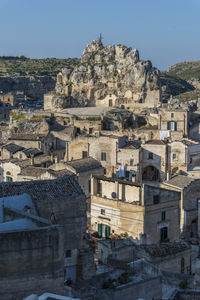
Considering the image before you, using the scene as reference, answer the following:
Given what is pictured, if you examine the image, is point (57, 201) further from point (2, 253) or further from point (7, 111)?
point (7, 111)

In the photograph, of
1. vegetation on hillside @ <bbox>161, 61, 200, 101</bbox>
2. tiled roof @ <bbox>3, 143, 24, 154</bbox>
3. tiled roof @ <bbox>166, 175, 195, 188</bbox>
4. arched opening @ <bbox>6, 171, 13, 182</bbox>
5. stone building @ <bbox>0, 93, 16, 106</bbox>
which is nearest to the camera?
tiled roof @ <bbox>166, 175, 195, 188</bbox>

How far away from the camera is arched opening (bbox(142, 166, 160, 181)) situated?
3791 cm

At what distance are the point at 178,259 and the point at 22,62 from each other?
115 m

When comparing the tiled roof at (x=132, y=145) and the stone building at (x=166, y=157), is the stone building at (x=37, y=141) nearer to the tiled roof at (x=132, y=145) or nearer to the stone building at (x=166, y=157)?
the tiled roof at (x=132, y=145)

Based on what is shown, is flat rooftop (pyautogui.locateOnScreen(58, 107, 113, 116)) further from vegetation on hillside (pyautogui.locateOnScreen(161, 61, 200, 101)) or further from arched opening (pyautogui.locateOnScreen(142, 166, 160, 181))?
vegetation on hillside (pyautogui.locateOnScreen(161, 61, 200, 101))

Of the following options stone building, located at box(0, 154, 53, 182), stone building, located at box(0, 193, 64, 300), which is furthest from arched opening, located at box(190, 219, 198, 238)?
stone building, located at box(0, 193, 64, 300)

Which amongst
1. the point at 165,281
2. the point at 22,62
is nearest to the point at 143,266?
the point at 165,281

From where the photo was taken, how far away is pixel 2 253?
39.0ft

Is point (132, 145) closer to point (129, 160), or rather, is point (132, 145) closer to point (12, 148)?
point (129, 160)

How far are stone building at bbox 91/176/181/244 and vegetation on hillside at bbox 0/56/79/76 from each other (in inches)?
3458

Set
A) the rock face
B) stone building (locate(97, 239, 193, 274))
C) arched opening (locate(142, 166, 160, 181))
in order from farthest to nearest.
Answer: the rock face
arched opening (locate(142, 166, 160, 181))
stone building (locate(97, 239, 193, 274))

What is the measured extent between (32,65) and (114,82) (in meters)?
71.4

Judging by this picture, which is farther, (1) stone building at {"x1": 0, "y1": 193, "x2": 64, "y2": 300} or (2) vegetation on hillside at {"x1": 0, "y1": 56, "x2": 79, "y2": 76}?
(2) vegetation on hillside at {"x1": 0, "y1": 56, "x2": 79, "y2": 76}

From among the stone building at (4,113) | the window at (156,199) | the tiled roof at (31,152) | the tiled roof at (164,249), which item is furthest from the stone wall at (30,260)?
the stone building at (4,113)
